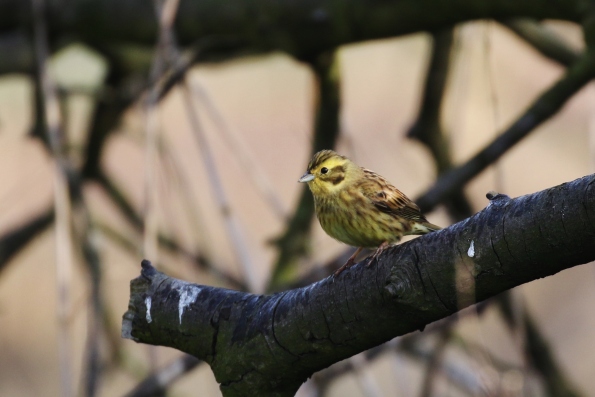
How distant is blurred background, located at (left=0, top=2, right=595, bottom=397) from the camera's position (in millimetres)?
4262

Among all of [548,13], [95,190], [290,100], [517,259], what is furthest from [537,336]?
[517,259]

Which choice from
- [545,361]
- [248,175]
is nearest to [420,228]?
[248,175]

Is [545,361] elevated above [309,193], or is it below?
below

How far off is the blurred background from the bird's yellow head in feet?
0.94

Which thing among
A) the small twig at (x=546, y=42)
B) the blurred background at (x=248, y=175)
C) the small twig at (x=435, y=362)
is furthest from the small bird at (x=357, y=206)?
the small twig at (x=546, y=42)

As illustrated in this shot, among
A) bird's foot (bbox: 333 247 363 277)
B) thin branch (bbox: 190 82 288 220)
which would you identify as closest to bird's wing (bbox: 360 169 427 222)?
bird's foot (bbox: 333 247 363 277)

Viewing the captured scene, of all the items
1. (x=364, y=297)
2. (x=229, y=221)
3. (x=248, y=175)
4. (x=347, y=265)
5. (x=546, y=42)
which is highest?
(x=546, y=42)

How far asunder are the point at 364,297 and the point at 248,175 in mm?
2102

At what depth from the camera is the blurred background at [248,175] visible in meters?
4.26

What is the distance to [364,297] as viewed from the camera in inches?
95.4

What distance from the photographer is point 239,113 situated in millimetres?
7457

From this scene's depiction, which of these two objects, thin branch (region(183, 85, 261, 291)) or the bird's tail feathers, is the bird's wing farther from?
thin branch (region(183, 85, 261, 291))

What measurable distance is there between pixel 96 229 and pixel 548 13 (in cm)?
311

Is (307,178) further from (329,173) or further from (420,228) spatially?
(420,228)
